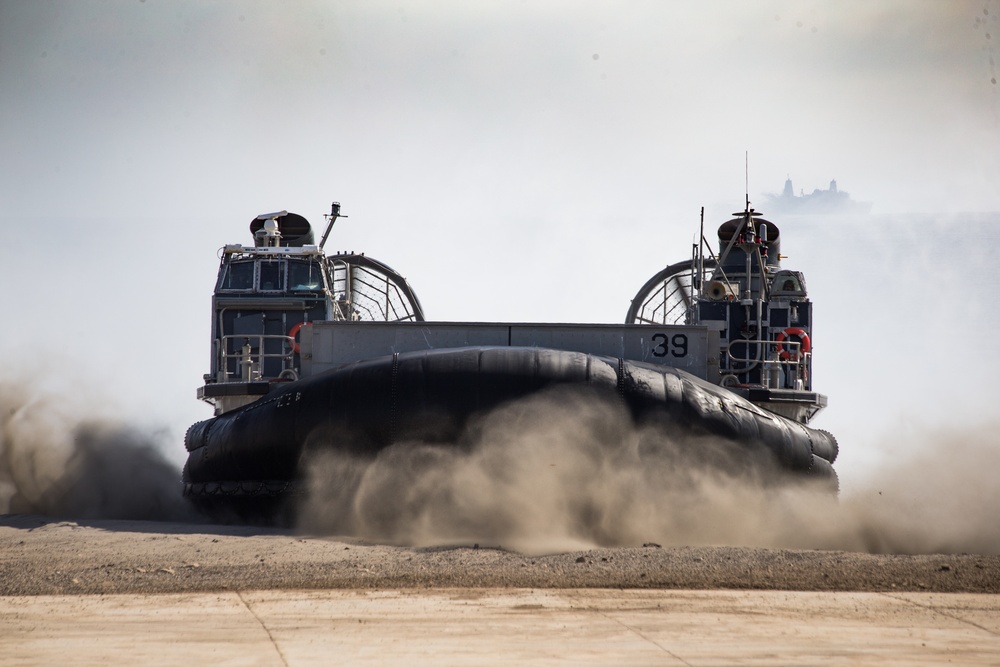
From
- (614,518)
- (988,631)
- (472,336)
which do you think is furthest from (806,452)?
(988,631)

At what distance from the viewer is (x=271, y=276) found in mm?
14016

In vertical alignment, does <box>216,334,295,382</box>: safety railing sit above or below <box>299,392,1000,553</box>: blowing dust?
above

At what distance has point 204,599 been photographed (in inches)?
211

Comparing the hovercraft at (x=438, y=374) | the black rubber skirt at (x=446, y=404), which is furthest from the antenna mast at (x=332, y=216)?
the black rubber skirt at (x=446, y=404)

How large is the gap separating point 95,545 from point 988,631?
523 centimetres

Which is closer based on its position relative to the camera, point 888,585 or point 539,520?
point 888,585

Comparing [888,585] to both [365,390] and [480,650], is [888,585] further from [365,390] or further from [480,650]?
[365,390]

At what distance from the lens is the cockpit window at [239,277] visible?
13.9m

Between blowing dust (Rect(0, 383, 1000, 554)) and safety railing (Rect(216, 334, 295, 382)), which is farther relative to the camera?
safety railing (Rect(216, 334, 295, 382))

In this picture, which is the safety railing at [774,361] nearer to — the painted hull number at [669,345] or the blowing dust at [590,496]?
the painted hull number at [669,345]

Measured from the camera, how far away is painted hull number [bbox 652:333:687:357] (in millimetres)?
10156

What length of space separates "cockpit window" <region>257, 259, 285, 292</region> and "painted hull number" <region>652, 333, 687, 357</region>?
5438 mm

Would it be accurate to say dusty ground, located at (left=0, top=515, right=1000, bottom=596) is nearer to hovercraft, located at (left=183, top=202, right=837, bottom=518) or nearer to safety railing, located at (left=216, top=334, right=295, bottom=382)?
hovercraft, located at (left=183, top=202, right=837, bottom=518)

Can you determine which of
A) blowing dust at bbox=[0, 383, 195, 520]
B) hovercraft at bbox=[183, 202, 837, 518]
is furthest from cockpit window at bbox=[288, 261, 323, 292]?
blowing dust at bbox=[0, 383, 195, 520]
